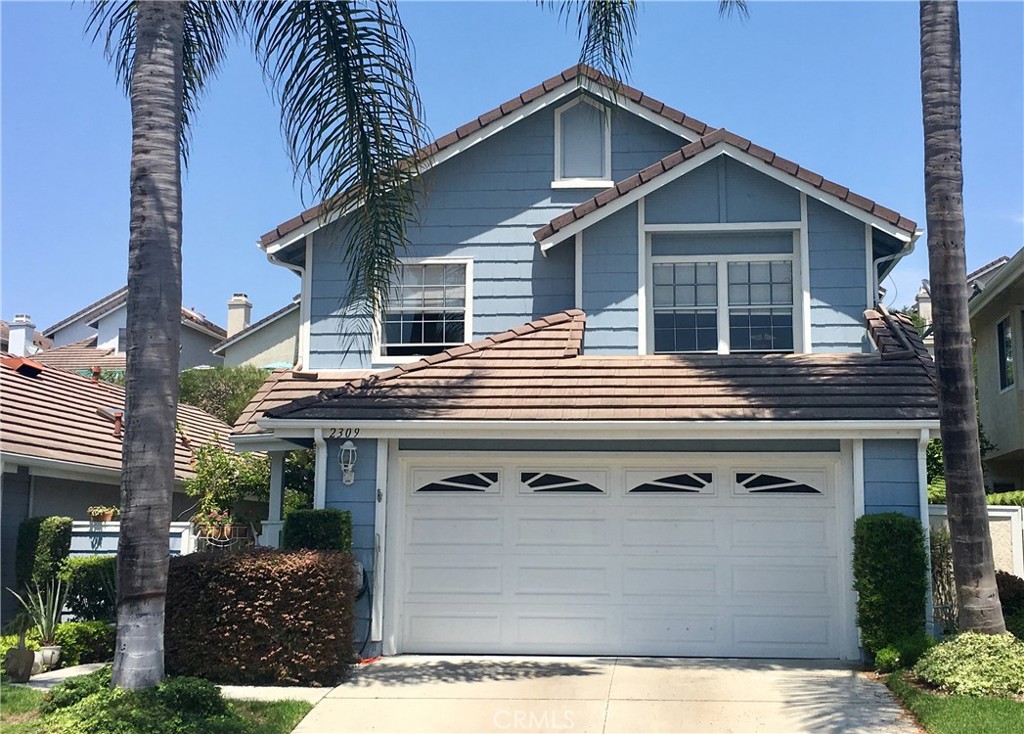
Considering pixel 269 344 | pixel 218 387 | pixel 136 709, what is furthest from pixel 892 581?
pixel 269 344

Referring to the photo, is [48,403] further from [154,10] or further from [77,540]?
[154,10]

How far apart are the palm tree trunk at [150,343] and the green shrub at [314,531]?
2.95 meters

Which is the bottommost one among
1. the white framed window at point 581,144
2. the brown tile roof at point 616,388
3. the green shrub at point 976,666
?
the green shrub at point 976,666

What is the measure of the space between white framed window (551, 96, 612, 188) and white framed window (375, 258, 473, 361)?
6.75ft

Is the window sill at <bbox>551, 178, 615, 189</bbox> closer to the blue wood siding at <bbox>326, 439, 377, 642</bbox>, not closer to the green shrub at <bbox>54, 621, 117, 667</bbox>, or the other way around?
the blue wood siding at <bbox>326, 439, 377, 642</bbox>

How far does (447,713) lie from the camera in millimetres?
9719

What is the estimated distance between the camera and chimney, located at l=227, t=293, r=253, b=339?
39.4m

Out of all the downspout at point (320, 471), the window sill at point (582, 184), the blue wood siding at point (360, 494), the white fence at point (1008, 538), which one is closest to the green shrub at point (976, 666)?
the white fence at point (1008, 538)

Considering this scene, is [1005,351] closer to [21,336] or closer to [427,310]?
[427,310]

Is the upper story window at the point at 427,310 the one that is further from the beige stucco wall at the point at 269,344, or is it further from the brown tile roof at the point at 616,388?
the beige stucco wall at the point at 269,344

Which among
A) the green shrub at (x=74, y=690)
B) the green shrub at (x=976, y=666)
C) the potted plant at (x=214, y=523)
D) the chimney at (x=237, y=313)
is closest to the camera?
the green shrub at (x=74, y=690)

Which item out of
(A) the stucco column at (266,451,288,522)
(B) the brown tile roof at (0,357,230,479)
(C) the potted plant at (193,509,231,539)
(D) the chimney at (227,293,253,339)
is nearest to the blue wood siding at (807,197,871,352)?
(A) the stucco column at (266,451,288,522)

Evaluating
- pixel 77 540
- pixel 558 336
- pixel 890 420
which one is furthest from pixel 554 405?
pixel 77 540

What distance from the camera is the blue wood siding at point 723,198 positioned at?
14.2 metres
